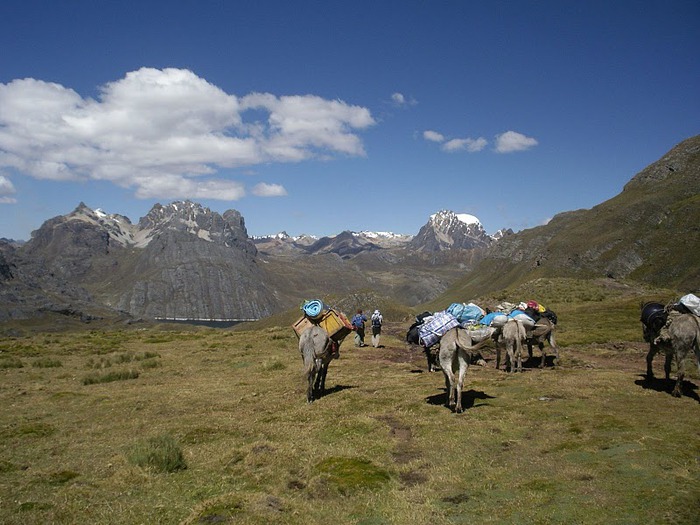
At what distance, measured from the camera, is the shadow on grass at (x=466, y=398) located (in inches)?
678

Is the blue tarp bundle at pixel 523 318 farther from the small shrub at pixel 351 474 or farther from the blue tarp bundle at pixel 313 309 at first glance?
the small shrub at pixel 351 474

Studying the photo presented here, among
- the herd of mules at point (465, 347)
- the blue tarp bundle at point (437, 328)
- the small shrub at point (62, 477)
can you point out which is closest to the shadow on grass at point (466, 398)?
the herd of mules at point (465, 347)

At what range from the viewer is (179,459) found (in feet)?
39.4

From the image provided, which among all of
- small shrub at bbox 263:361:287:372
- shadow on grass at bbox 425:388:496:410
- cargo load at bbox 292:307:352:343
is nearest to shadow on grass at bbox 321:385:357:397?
cargo load at bbox 292:307:352:343

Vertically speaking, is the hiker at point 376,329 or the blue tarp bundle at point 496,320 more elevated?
the blue tarp bundle at point 496,320

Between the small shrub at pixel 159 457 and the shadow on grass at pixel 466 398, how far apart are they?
9.29 metres

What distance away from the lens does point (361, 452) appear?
41.3 ft

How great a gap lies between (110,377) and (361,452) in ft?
64.6

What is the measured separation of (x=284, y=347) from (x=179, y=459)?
30.5m

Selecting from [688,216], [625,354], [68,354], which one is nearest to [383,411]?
[625,354]

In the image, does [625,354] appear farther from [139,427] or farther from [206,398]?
[139,427]

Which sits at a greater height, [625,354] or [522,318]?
[522,318]

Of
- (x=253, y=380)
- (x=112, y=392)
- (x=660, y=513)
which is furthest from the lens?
(x=253, y=380)

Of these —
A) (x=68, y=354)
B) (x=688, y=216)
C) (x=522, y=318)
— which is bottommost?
(x=68, y=354)
